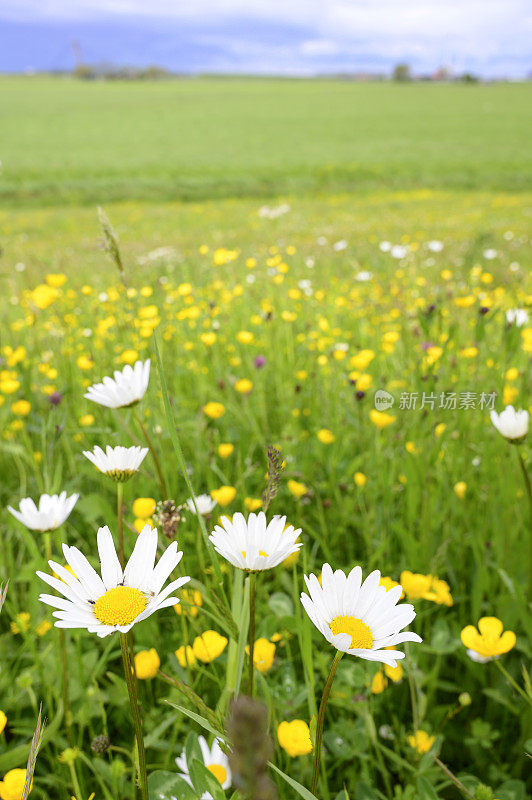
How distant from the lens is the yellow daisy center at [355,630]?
54cm

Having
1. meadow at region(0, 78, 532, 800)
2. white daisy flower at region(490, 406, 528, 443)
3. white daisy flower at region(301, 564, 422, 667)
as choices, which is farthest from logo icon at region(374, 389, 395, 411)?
white daisy flower at region(301, 564, 422, 667)

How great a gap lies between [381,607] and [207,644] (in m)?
0.36

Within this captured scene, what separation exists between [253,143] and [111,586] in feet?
80.9

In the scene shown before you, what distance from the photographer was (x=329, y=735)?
0.89 meters

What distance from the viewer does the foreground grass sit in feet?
2.98

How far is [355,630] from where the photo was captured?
54 centimetres

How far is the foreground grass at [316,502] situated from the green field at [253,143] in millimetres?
7257

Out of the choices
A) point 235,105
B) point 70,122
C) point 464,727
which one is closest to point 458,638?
point 464,727

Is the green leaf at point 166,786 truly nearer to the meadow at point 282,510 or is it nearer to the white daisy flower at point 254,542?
the meadow at point 282,510

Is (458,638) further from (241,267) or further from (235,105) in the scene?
(235,105)

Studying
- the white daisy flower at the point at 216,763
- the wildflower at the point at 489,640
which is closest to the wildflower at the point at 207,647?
the white daisy flower at the point at 216,763

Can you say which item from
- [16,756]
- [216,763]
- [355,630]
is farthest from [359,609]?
[16,756]

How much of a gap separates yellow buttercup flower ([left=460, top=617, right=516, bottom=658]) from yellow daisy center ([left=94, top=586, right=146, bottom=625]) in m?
0.49

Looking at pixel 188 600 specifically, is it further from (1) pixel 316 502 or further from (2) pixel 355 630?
(1) pixel 316 502
